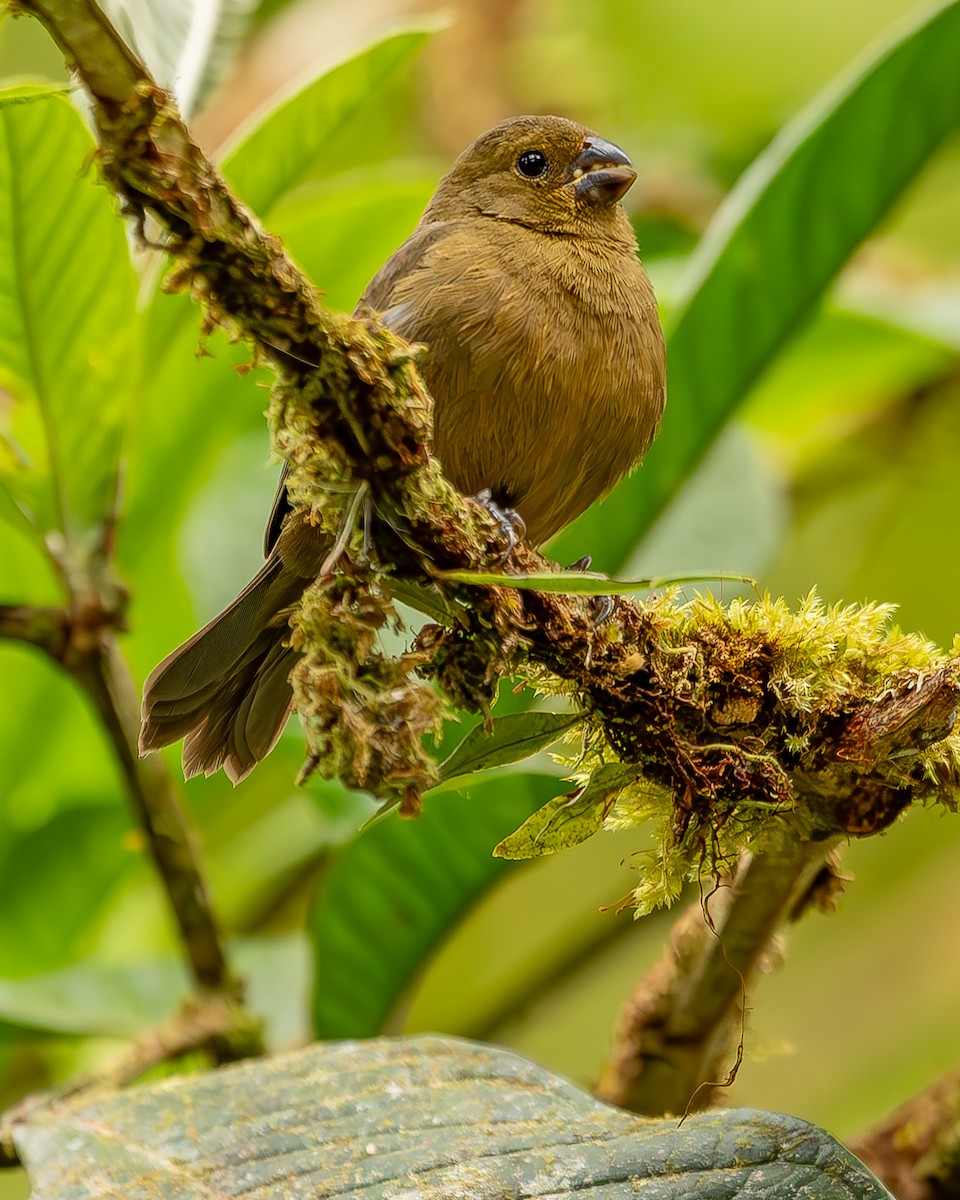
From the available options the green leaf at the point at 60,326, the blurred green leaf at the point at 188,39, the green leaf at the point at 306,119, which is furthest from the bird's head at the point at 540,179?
the green leaf at the point at 60,326

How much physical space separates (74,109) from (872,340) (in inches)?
71.3

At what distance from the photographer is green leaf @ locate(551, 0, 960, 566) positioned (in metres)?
2.32

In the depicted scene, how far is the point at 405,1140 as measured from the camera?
150 cm

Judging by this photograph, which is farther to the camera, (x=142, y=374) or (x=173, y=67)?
(x=142, y=374)

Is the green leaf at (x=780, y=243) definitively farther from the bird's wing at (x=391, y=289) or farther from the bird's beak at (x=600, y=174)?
the bird's wing at (x=391, y=289)

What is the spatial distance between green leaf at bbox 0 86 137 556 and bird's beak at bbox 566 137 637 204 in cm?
76

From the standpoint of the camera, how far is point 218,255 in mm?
1118

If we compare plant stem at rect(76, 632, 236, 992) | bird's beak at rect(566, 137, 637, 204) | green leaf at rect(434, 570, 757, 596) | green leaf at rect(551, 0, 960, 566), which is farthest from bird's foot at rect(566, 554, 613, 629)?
bird's beak at rect(566, 137, 637, 204)

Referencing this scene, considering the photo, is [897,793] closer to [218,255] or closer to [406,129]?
[218,255]

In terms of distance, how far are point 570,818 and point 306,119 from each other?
1.31 meters

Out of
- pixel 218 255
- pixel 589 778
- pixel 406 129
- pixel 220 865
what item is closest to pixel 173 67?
pixel 218 255

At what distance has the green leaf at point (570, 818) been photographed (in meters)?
1.35

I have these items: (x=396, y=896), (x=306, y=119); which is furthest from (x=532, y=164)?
(x=396, y=896)

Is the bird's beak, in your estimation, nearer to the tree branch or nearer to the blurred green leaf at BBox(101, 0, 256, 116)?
the blurred green leaf at BBox(101, 0, 256, 116)
